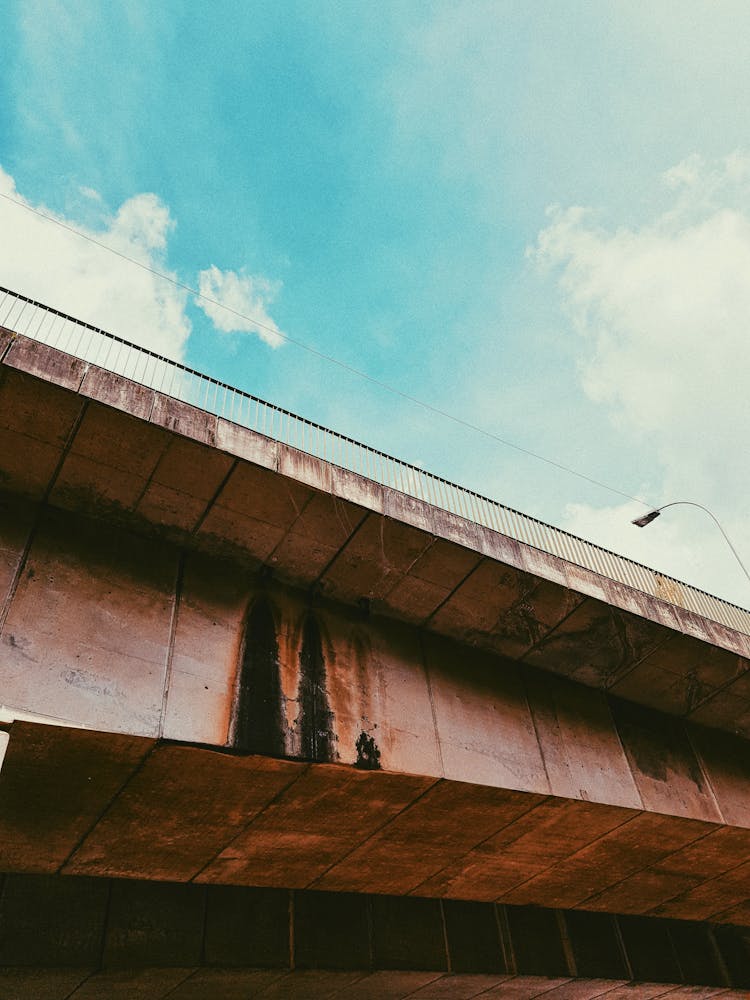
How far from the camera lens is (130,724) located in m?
6.37

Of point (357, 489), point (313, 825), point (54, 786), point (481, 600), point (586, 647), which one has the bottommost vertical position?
point (54, 786)

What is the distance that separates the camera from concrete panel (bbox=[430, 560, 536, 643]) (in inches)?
341

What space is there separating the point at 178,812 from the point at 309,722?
1901 millimetres

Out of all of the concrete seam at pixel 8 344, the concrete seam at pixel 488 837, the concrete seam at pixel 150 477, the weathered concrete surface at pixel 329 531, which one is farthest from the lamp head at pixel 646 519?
the concrete seam at pixel 8 344

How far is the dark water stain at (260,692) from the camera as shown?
6.95 metres

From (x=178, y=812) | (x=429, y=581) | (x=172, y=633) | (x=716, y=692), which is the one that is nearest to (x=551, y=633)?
(x=429, y=581)

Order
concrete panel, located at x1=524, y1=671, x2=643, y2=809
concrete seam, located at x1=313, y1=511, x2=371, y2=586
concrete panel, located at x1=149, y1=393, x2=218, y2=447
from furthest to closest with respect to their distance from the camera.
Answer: concrete panel, located at x1=524, y1=671, x2=643, y2=809
concrete seam, located at x1=313, y1=511, x2=371, y2=586
concrete panel, located at x1=149, y1=393, x2=218, y2=447

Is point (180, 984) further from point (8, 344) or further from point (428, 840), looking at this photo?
point (8, 344)

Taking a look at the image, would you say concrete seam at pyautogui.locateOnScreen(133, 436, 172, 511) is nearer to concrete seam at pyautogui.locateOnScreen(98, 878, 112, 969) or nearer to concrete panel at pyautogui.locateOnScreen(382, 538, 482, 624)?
concrete panel at pyautogui.locateOnScreen(382, 538, 482, 624)

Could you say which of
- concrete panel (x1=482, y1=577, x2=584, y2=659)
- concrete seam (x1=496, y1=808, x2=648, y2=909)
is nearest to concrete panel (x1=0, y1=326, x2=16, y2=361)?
concrete panel (x1=482, y1=577, x2=584, y2=659)

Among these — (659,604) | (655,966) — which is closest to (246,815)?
(659,604)

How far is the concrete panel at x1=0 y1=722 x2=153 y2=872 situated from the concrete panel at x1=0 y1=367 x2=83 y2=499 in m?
2.59

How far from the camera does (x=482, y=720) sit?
8812 millimetres

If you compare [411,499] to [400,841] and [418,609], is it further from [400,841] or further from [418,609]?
[400,841]
